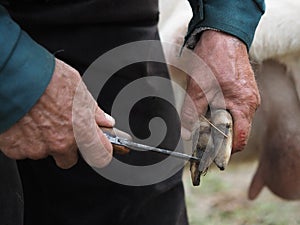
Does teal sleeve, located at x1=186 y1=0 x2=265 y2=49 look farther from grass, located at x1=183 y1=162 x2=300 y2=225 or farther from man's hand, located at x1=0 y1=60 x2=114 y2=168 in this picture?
grass, located at x1=183 y1=162 x2=300 y2=225

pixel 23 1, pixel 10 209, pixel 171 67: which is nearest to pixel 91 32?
pixel 23 1

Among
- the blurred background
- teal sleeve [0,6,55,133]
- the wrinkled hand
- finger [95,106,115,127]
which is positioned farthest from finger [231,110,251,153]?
the blurred background

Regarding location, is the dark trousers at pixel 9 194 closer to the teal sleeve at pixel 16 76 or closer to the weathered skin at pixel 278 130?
the teal sleeve at pixel 16 76

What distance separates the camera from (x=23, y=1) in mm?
1764

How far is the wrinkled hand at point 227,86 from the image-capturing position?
178cm

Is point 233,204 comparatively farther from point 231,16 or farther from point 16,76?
point 16,76

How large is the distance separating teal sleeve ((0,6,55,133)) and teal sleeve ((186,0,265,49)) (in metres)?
0.50

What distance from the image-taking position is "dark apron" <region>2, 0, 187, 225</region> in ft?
6.06

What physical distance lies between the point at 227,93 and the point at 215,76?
0.05m

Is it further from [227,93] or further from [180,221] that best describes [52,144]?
[180,221]

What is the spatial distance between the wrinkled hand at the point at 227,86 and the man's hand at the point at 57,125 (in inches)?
13.2

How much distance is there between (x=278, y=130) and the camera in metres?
2.86

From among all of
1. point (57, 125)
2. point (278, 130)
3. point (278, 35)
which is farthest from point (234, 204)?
point (57, 125)

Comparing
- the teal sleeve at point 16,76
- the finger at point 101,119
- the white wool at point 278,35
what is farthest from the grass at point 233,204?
the teal sleeve at point 16,76
